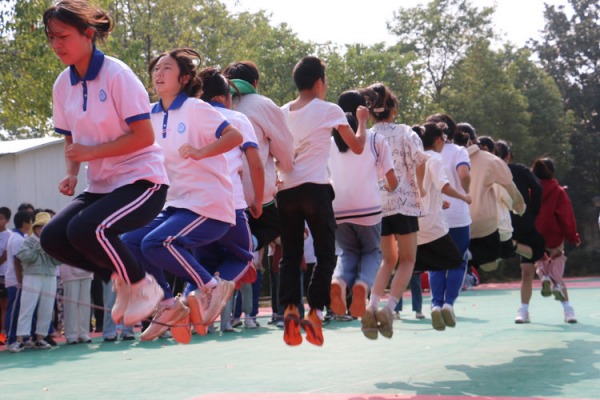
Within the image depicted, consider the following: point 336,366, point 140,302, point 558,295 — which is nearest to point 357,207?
point 140,302

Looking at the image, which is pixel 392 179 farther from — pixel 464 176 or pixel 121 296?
pixel 121 296

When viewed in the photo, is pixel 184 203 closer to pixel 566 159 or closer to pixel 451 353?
pixel 451 353

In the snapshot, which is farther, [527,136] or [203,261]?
[527,136]

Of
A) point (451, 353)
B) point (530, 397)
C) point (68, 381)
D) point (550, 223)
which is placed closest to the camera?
point (530, 397)

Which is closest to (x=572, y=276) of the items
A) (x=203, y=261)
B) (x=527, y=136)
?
(x=527, y=136)

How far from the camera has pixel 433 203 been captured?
27.8ft

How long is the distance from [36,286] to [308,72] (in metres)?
7.88

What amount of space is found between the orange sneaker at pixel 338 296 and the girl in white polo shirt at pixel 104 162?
2.78 meters

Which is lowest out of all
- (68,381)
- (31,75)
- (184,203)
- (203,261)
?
(68,381)

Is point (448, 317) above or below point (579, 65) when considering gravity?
below

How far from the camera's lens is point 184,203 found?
4762 millimetres

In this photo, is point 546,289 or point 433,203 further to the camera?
point 546,289

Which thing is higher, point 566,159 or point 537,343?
point 566,159

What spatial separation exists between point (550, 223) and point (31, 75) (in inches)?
492
